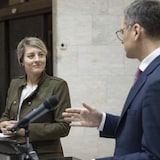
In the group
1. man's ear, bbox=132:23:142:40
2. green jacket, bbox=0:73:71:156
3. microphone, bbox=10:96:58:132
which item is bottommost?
green jacket, bbox=0:73:71:156

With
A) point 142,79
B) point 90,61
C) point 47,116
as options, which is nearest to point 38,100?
point 47,116

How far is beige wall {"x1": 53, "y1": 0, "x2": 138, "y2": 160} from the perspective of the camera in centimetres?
513

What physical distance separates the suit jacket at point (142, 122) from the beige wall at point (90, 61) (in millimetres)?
3388

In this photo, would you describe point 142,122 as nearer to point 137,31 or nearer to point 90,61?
point 137,31

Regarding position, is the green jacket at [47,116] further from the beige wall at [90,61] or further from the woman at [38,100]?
the beige wall at [90,61]

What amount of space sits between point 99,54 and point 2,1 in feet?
6.64

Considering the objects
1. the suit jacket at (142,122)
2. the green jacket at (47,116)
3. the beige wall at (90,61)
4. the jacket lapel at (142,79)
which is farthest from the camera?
the beige wall at (90,61)

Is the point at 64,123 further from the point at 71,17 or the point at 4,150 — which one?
the point at 71,17

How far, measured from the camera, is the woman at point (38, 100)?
2.74 meters

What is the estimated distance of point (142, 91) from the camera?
1.69 metres

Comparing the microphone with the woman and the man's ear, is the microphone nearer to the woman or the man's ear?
the man's ear

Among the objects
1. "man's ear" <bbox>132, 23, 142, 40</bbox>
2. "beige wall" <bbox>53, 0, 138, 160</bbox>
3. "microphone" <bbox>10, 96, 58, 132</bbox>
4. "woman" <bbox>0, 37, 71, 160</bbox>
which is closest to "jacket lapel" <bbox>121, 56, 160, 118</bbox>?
"man's ear" <bbox>132, 23, 142, 40</bbox>

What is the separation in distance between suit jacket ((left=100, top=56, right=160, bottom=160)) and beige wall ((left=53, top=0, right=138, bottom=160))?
3.39 meters

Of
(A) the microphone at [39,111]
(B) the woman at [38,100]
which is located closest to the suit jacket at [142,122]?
(A) the microphone at [39,111]
